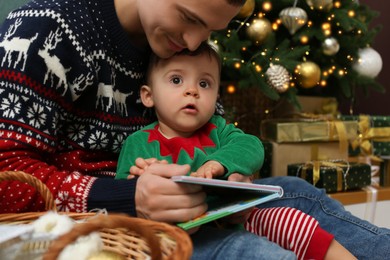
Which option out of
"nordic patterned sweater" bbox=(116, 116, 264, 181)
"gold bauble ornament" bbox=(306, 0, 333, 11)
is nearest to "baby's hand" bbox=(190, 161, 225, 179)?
"nordic patterned sweater" bbox=(116, 116, 264, 181)

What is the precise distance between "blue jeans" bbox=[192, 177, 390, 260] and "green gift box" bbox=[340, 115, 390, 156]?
880mm

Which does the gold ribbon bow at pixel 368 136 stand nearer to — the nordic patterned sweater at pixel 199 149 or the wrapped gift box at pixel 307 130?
the wrapped gift box at pixel 307 130

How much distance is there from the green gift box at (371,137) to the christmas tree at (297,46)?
16cm

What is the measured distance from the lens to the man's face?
860 millimetres

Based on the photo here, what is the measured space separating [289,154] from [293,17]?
55 centimetres

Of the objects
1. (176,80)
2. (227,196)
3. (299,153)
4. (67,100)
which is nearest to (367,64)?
(299,153)

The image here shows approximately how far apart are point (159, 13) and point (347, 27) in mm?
1230

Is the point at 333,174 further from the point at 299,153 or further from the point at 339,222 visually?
the point at 339,222

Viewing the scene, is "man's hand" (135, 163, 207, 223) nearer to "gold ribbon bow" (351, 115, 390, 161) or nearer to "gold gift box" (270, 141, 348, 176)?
"gold gift box" (270, 141, 348, 176)

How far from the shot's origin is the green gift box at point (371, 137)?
1931 mm

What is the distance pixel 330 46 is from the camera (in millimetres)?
1907

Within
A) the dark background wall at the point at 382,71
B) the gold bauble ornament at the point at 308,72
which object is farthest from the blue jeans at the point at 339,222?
the dark background wall at the point at 382,71

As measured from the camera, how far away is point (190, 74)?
99 cm

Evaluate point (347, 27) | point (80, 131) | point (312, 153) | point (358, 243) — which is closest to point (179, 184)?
point (80, 131)
